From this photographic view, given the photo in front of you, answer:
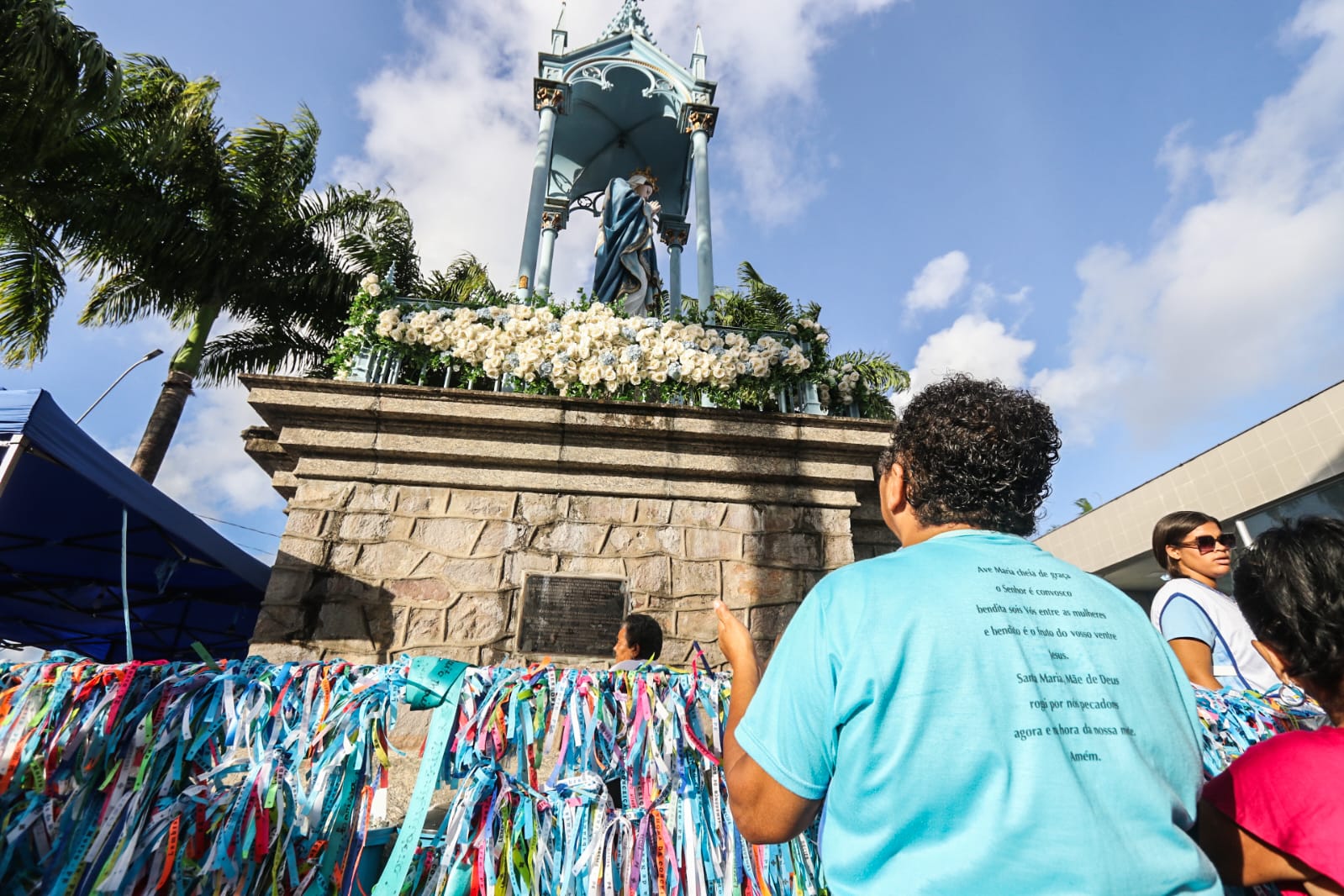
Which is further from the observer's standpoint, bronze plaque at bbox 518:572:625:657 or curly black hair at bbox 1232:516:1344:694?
bronze plaque at bbox 518:572:625:657

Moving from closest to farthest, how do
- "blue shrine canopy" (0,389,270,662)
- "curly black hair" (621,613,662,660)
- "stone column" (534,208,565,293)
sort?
"curly black hair" (621,613,662,660)
"blue shrine canopy" (0,389,270,662)
"stone column" (534,208,565,293)

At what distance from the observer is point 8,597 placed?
6.59 metres

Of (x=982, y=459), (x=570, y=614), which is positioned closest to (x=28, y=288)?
(x=570, y=614)

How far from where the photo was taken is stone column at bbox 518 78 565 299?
6.75 metres

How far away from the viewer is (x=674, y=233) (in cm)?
920

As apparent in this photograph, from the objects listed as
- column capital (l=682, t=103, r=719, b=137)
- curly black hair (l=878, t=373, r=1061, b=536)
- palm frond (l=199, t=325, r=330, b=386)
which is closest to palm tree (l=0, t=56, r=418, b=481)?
palm frond (l=199, t=325, r=330, b=386)

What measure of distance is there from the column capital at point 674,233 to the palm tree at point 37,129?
Result: 21.4 ft

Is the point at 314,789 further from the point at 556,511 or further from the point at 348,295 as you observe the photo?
the point at 348,295

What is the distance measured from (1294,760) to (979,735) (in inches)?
27.8

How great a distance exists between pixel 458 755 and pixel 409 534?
2639 mm

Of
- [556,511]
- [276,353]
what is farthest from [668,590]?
[276,353]

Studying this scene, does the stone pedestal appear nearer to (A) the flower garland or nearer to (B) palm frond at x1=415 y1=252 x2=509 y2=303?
(A) the flower garland

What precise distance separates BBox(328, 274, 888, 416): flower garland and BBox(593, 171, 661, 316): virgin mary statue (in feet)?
5.28

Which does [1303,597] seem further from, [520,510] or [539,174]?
[539,174]
